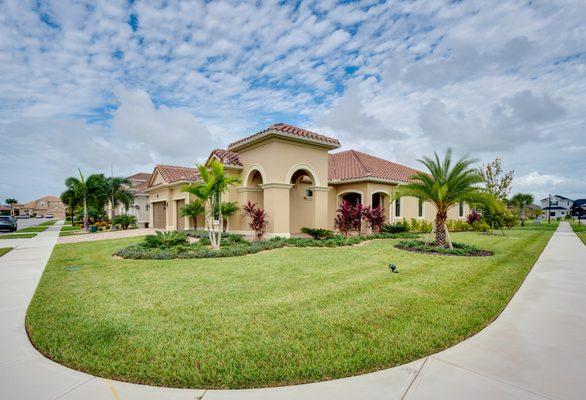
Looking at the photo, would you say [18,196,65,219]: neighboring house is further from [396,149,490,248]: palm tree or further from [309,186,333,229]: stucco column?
[396,149,490,248]: palm tree

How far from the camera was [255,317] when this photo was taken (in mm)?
4621

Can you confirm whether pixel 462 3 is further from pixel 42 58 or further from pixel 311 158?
pixel 42 58

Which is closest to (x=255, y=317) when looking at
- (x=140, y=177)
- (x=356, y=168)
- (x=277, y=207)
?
(x=277, y=207)

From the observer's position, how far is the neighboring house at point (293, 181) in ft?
48.7

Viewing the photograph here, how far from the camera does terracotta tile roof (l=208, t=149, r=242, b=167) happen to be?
1650 centimetres

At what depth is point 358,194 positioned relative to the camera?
68.2 feet

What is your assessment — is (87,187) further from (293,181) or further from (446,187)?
(446,187)

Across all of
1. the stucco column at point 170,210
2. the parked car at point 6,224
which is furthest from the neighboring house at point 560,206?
the parked car at point 6,224

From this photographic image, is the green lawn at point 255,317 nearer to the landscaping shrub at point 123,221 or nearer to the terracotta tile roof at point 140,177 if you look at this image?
the landscaping shrub at point 123,221

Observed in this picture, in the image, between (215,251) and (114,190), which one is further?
(114,190)

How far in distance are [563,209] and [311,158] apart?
120 metres

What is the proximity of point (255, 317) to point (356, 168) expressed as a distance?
17.2 metres

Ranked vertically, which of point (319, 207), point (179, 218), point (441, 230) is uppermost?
point (319, 207)

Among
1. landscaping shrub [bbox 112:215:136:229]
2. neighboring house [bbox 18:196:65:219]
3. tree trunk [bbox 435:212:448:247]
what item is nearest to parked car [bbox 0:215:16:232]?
landscaping shrub [bbox 112:215:136:229]
